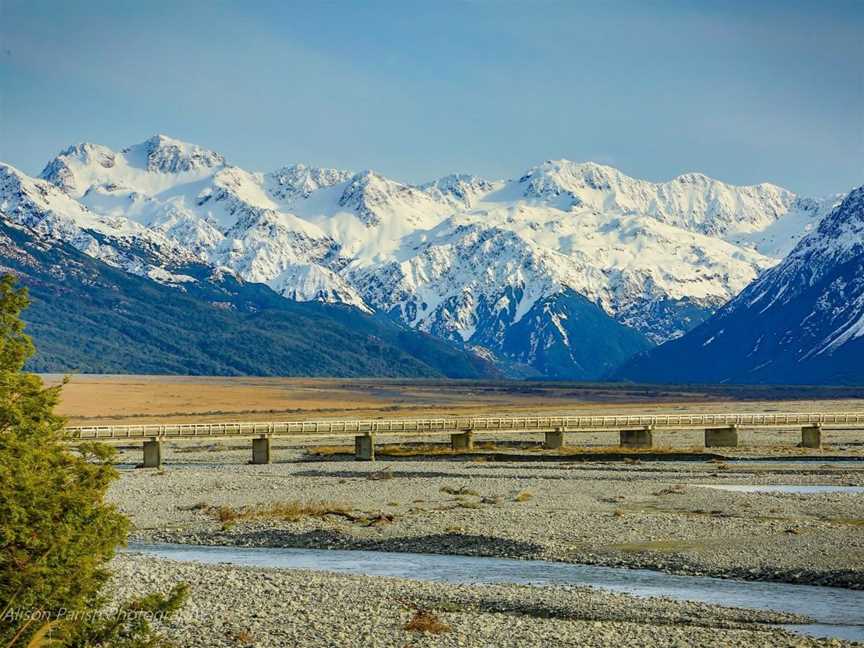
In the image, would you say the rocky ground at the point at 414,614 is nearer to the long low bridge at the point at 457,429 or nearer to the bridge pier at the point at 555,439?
the long low bridge at the point at 457,429

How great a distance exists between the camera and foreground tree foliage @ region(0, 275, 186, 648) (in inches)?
1043

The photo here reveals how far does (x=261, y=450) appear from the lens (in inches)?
3728

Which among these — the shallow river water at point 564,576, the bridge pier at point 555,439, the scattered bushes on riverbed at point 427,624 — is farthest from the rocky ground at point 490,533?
the bridge pier at point 555,439

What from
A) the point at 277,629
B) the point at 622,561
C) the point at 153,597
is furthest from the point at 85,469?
the point at 622,561

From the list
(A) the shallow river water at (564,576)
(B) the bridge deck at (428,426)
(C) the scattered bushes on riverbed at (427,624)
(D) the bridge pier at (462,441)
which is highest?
(B) the bridge deck at (428,426)

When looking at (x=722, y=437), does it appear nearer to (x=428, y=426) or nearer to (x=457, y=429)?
(x=457, y=429)

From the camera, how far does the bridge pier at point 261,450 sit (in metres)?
94.6

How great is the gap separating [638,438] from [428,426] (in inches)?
656

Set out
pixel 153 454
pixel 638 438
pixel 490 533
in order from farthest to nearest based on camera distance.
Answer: pixel 638 438 < pixel 153 454 < pixel 490 533

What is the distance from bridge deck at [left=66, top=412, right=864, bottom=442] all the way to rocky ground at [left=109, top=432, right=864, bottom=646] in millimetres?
2399

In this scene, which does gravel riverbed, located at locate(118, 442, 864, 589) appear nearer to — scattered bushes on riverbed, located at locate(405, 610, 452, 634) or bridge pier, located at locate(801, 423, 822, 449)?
scattered bushes on riverbed, located at locate(405, 610, 452, 634)

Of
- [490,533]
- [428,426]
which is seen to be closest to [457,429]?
[428,426]

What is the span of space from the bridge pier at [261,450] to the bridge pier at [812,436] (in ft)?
133

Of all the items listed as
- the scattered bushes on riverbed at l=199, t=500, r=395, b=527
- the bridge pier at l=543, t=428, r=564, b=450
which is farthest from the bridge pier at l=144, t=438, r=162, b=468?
the bridge pier at l=543, t=428, r=564, b=450
